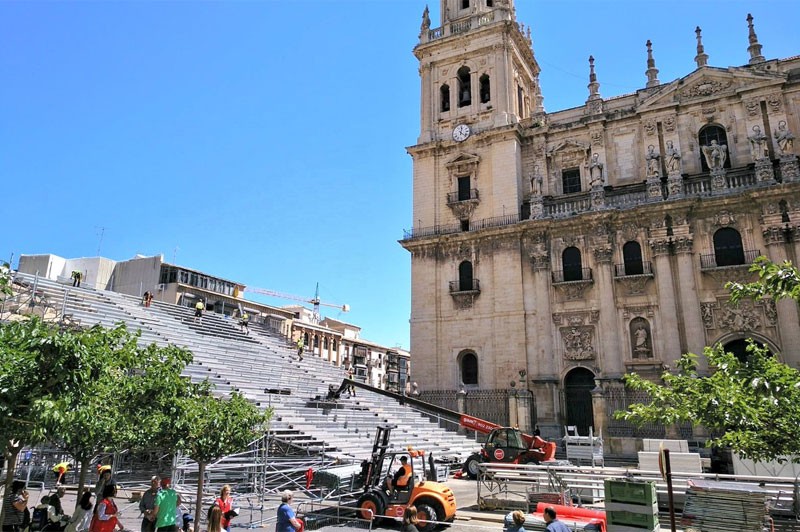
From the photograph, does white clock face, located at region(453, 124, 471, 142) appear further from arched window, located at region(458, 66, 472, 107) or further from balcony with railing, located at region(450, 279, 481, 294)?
balcony with railing, located at region(450, 279, 481, 294)

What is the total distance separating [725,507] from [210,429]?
1044cm

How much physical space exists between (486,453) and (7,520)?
14.3 m

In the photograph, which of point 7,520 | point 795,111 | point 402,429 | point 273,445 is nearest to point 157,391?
point 7,520

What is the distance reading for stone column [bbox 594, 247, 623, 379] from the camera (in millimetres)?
29375

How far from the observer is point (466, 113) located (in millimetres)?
37281

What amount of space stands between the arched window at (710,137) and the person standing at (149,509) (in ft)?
103

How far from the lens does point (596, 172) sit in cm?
3238

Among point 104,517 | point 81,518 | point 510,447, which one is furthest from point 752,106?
point 81,518

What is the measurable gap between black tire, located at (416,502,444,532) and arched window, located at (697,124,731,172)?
2687 cm

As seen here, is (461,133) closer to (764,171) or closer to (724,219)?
(724,219)

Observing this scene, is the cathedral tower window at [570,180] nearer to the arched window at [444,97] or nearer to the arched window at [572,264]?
the arched window at [572,264]

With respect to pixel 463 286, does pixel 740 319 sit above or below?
below

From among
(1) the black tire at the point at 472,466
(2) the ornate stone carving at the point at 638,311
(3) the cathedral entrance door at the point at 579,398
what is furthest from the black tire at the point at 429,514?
(2) the ornate stone carving at the point at 638,311

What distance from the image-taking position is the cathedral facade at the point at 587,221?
28.4 metres
